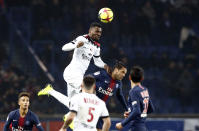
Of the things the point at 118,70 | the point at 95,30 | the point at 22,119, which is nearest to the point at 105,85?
the point at 118,70

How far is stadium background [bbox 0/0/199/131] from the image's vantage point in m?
16.3

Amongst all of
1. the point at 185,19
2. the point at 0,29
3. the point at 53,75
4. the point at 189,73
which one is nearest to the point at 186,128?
the point at 189,73

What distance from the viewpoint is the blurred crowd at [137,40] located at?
669 inches

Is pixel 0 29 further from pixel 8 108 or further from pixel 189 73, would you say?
pixel 189 73

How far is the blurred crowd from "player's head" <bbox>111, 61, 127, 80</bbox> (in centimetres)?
533

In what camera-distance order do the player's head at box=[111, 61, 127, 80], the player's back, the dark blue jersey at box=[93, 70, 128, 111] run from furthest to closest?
the dark blue jersey at box=[93, 70, 128, 111] → the player's head at box=[111, 61, 127, 80] → the player's back

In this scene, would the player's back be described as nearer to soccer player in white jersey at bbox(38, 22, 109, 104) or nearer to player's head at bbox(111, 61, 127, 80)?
player's head at bbox(111, 61, 127, 80)

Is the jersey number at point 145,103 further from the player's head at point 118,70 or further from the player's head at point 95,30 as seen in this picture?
the player's head at point 95,30

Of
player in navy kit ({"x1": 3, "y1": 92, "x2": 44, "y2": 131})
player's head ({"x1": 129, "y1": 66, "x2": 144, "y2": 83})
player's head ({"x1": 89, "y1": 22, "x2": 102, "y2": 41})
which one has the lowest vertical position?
player in navy kit ({"x1": 3, "y1": 92, "x2": 44, "y2": 131})

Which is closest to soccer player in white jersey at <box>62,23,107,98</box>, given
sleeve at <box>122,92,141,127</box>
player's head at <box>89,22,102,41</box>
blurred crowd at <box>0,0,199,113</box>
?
player's head at <box>89,22,102,41</box>

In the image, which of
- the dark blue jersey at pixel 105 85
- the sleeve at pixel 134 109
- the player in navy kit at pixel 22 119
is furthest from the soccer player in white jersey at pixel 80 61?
the sleeve at pixel 134 109

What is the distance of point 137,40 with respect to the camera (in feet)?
61.8

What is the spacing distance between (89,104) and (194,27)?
1343 cm

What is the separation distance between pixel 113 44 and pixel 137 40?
2.09 metres
